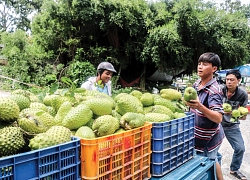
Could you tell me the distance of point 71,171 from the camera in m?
1.30

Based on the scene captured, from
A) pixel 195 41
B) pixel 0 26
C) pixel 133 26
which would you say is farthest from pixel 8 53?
pixel 0 26

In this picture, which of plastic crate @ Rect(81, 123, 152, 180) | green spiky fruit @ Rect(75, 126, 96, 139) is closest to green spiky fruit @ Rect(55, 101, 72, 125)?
green spiky fruit @ Rect(75, 126, 96, 139)

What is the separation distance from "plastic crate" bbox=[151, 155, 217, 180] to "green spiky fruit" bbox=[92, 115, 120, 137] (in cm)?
55

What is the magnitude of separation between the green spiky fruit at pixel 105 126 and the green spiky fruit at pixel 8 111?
1.63ft

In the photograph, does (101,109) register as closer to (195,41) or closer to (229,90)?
(229,90)

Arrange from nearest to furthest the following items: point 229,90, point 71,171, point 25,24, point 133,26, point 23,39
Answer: point 71,171, point 229,90, point 133,26, point 23,39, point 25,24

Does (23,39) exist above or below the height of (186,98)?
above

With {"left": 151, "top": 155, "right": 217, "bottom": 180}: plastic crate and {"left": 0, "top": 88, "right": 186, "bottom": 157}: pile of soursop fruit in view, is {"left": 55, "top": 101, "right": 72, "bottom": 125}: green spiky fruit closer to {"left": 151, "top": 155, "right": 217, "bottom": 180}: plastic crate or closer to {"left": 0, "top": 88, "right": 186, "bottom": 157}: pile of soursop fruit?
{"left": 0, "top": 88, "right": 186, "bottom": 157}: pile of soursop fruit

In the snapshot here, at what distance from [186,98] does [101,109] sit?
2.70 feet

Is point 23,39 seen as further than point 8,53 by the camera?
Yes

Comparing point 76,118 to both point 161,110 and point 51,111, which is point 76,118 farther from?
point 161,110

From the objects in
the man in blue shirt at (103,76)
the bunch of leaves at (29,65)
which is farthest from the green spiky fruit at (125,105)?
the bunch of leaves at (29,65)

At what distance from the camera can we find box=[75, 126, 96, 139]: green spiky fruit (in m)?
1.48

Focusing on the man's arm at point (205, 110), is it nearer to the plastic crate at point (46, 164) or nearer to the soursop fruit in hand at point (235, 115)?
the plastic crate at point (46, 164)
